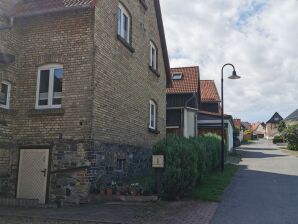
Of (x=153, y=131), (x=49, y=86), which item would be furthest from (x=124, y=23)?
(x=153, y=131)

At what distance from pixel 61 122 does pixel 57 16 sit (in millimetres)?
3592

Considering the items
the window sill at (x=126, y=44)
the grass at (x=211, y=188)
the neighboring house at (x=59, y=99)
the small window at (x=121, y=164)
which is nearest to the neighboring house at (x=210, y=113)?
the grass at (x=211, y=188)

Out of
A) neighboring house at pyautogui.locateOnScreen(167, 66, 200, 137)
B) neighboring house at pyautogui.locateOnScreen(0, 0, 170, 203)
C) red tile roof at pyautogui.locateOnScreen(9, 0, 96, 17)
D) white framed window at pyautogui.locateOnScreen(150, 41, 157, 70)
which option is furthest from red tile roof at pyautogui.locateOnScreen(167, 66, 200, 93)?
red tile roof at pyautogui.locateOnScreen(9, 0, 96, 17)

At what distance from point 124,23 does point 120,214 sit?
8348mm

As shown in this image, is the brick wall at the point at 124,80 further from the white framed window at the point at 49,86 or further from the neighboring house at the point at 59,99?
the white framed window at the point at 49,86

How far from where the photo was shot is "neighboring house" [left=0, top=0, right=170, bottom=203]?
38.5ft

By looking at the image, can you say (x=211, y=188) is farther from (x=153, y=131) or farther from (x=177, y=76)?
(x=177, y=76)

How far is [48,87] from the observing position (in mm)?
12547

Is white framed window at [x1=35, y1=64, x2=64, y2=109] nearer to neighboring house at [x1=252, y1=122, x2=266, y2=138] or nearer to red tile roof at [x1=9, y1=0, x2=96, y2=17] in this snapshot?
red tile roof at [x1=9, y1=0, x2=96, y2=17]

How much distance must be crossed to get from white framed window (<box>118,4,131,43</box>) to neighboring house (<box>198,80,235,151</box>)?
2117 cm

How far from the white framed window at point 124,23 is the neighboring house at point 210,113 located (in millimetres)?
21171

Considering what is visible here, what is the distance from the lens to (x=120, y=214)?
9.54 m

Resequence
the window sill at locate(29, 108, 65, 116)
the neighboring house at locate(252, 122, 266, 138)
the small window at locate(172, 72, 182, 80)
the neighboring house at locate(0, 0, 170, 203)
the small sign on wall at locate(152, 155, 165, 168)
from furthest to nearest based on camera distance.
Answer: the neighboring house at locate(252, 122, 266, 138) < the small window at locate(172, 72, 182, 80) < the window sill at locate(29, 108, 65, 116) < the neighboring house at locate(0, 0, 170, 203) < the small sign on wall at locate(152, 155, 165, 168)

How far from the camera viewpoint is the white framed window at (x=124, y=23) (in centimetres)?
1461
